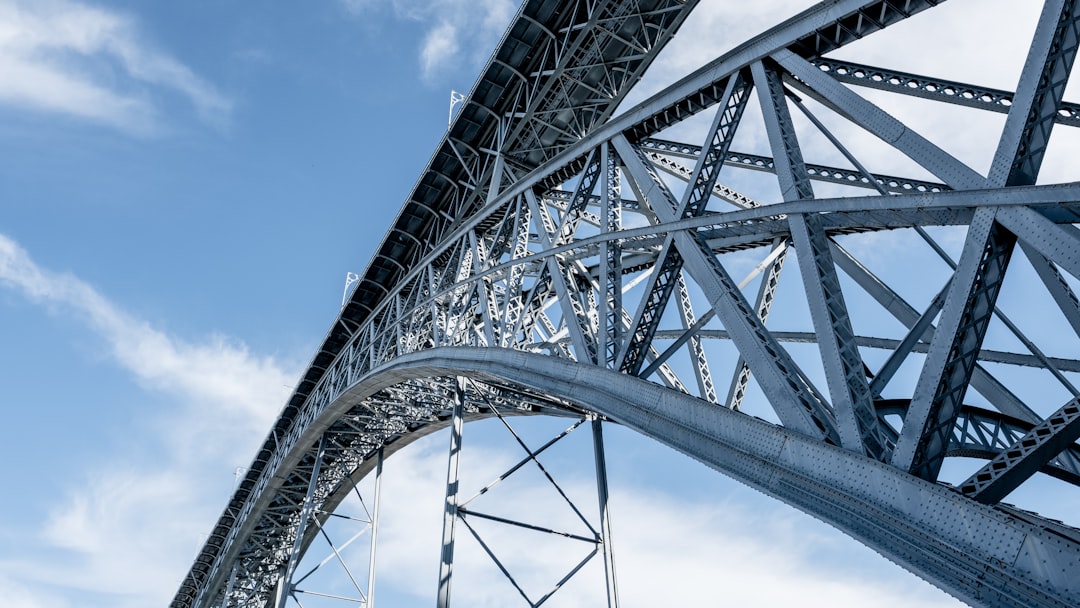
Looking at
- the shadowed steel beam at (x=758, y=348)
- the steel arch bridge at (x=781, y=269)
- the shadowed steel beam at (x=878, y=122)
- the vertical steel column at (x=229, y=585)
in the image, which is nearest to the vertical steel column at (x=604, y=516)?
the steel arch bridge at (x=781, y=269)

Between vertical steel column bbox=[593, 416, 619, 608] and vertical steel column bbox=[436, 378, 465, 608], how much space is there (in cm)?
298

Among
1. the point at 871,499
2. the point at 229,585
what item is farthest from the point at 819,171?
the point at 229,585

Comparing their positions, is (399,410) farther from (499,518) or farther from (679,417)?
(679,417)

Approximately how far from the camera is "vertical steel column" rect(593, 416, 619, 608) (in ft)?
49.2

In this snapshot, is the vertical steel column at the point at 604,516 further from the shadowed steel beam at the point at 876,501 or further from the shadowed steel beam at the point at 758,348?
the shadowed steel beam at the point at 758,348

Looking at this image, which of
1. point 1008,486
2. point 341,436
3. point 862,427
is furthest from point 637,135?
point 341,436

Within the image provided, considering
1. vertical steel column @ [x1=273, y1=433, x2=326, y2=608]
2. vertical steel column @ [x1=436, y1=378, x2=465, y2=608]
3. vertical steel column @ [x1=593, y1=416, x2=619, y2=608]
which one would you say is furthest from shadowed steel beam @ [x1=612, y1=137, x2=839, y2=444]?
vertical steel column @ [x1=273, y1=433, x2=326, y2=608]

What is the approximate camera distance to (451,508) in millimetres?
17391

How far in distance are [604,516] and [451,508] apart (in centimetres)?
326

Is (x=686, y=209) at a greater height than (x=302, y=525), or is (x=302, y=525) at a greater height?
(x=302, y=525)

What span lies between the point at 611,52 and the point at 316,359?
1836 centimetres

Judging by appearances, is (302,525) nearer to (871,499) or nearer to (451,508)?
(451,508)

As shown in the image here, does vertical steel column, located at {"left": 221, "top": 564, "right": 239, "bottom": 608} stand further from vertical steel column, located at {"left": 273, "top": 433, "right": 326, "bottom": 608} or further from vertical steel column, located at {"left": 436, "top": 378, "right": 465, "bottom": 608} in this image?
vertical steel column, located at {"left": 436, "top": 378, "right": 465, "bottom": 608}

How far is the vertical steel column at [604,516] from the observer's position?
15.0m
